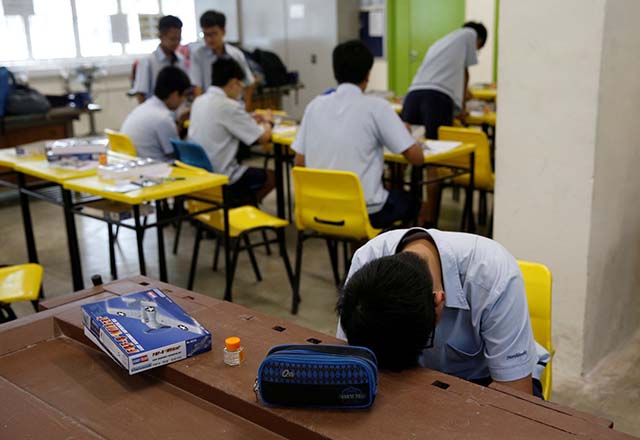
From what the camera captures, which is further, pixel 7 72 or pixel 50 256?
pixel 7 72

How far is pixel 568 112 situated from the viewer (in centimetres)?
253

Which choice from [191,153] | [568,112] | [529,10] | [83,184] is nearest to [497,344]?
[568,112]

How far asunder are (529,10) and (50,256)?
345 centimetres

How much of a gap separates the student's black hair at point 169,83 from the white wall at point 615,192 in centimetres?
272

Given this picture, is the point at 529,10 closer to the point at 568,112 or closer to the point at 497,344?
the point at 568,112

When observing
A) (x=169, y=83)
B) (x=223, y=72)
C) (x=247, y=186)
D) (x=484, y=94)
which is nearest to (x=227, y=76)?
(x=223, y=72)

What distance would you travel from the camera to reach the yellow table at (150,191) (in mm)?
2973

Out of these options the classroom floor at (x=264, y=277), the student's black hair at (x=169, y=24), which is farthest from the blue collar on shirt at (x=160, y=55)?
the classroom floor at (x=264, y=277)

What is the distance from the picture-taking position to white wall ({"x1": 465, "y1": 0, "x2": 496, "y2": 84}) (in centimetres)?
786

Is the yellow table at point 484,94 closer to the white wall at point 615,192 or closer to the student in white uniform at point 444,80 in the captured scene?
the student in white uniform at point 444,80

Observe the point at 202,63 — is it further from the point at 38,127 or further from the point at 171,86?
the point at 38,127

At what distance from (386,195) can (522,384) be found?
2012 mm

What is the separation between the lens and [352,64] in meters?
3.37

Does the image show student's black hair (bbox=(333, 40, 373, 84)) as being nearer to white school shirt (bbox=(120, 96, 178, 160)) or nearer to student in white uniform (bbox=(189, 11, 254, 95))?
white school shirt (bbox=(120, 96, 178, 160))
